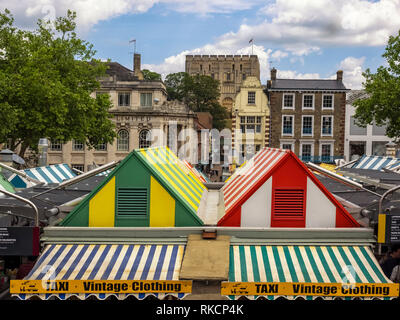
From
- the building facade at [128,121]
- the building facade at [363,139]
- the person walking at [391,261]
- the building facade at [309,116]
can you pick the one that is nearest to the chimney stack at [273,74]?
the building facade at [309,116]

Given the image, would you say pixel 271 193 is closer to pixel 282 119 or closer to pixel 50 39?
pixel 50 39

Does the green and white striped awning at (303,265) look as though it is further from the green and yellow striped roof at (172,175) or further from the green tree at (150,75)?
the green tree at (150,75)

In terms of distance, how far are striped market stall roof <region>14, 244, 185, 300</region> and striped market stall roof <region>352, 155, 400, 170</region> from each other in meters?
13.5

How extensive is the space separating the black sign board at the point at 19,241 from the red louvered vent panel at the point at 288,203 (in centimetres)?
417

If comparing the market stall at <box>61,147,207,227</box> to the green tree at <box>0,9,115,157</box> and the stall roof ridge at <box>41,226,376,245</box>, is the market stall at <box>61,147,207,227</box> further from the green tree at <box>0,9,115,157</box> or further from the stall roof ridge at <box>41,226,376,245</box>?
the green tree at <box>0,9,115,157</box>

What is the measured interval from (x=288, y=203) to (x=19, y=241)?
467 centimetres

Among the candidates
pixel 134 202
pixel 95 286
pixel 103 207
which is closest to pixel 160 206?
pixel 134 202

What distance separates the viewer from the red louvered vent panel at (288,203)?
8.20 m

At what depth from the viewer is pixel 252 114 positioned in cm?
5603

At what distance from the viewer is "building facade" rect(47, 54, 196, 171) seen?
5491cm

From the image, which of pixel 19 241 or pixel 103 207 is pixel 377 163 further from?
pixel 19 241

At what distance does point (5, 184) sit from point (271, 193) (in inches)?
275

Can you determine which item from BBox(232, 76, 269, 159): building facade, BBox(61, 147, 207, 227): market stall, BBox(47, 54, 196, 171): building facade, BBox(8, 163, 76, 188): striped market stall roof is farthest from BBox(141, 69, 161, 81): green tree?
BBox(61, 147, 207, 227): market stall
